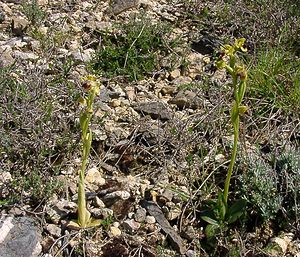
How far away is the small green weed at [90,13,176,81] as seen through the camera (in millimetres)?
4238

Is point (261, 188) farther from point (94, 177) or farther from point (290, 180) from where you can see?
point (94, 177)

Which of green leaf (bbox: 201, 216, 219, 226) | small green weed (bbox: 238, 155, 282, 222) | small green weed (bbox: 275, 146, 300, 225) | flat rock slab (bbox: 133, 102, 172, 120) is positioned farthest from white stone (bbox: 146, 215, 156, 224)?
flat rock slab (bbox: 133, 102, 172, 120)

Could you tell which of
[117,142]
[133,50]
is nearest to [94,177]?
[117,142]

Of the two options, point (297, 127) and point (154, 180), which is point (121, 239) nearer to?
point (154, 180)

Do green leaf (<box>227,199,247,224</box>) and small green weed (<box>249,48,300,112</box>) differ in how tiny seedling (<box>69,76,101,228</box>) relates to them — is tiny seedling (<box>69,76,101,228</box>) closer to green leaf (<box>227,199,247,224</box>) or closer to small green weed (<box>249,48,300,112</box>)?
green leaf (<box>227,199,247,224</box>)

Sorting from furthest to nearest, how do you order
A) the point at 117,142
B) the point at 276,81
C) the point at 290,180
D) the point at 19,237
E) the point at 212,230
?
the point at 276,81, the point at 117,142, the point at 290,180, the point at 212,230, the point at 19,237

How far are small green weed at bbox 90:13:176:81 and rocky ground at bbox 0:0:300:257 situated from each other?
41 mm

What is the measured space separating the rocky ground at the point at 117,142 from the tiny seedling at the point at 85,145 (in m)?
0.05

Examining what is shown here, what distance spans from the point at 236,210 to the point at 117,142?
87cm

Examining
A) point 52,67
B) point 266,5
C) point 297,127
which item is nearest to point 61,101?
point 52,67

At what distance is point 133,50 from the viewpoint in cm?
429

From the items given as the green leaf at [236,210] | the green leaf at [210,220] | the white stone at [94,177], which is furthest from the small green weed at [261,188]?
the white stone at [94,177]

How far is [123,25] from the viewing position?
4.54 metres

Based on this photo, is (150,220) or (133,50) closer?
(150,220)
